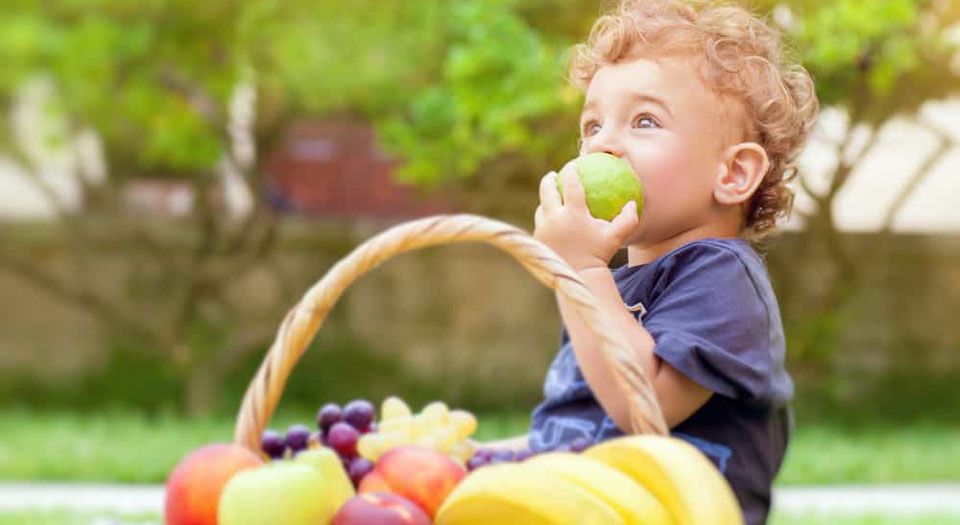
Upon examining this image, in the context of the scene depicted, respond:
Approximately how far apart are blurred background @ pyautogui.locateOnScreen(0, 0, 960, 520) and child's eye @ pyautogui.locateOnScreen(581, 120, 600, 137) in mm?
4589

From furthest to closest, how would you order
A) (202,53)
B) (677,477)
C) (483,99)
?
(202,53) → (483,99) → (677,477)

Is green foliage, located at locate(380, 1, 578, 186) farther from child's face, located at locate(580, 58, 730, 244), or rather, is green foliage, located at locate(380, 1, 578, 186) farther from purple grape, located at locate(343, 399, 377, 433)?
child's face, located at locate(580, 58, 730, 244)

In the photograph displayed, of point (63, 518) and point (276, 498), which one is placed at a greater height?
point (276, 498)

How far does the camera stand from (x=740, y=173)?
2168 millimetres

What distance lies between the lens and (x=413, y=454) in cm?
201

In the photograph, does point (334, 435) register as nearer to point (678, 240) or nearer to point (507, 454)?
point (507, 454)

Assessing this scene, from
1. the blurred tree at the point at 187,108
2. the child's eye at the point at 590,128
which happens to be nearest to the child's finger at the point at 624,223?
the child's eye at the point at 590,128

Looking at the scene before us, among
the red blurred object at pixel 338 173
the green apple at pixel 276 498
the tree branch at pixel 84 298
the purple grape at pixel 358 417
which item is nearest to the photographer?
the green apple at pixel 276 498

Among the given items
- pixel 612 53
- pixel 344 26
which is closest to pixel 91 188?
pixel 344 26

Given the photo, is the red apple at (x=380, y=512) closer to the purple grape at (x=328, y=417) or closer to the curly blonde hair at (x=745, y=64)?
the purple grape at (x=328, y=417)

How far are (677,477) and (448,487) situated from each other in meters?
0.41

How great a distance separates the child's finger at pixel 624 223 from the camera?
199 cm

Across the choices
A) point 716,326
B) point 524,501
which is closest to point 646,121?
point 716,326

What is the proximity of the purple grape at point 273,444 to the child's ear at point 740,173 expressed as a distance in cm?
83
